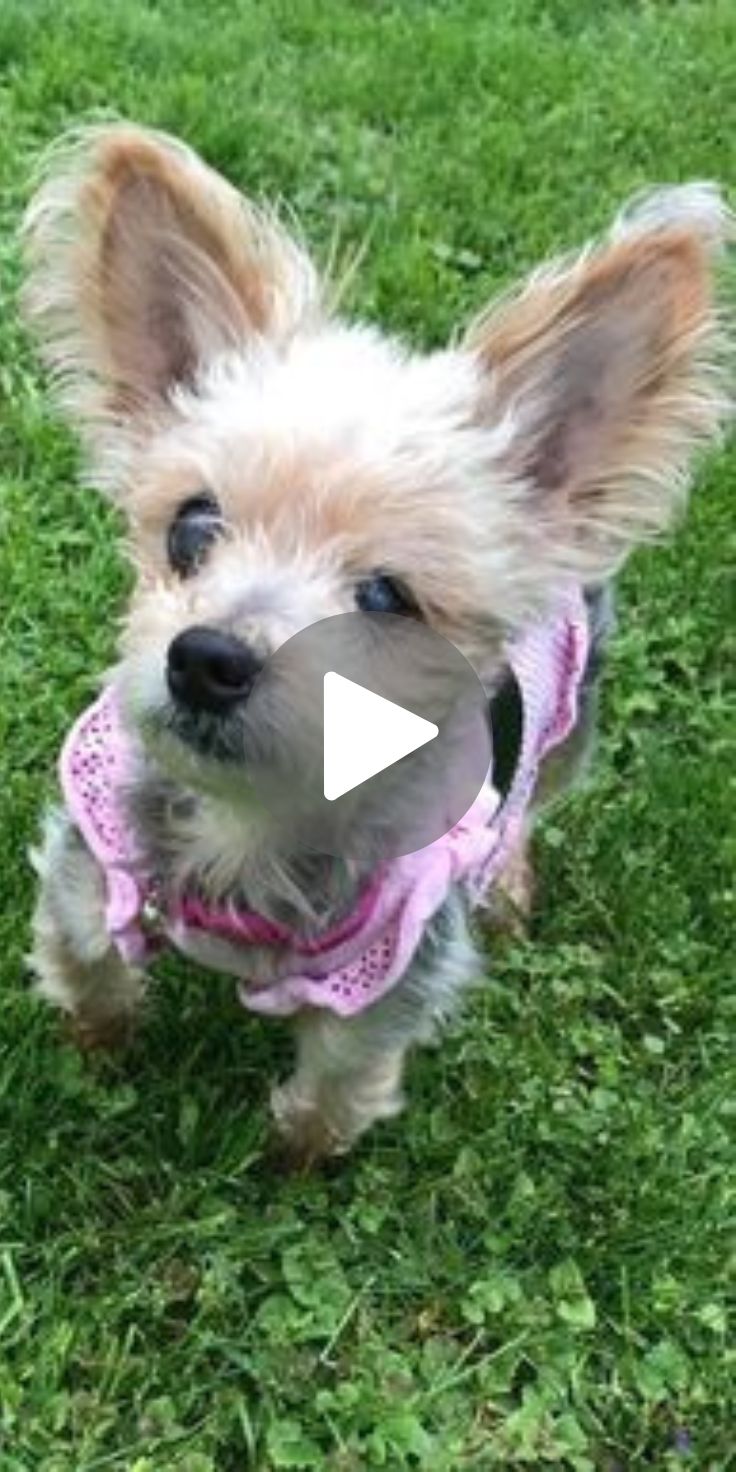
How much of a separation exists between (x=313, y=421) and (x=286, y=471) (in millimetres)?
85

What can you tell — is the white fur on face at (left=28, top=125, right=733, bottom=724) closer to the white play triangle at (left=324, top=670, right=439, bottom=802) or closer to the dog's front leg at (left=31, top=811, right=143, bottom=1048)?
the white play triangle at (left=324, top=670, right=439, bottom=802)

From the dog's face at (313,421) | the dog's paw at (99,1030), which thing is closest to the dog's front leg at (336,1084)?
the dog's paw at (99,1030)

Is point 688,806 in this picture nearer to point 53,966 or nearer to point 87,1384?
point 53,966

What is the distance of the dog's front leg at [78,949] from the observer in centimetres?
298

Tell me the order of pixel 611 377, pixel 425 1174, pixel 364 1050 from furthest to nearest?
pixel 425 1174
pixel 364 1050
pixel 611 377

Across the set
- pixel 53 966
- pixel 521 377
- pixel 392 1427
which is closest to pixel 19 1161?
pixel 53 966

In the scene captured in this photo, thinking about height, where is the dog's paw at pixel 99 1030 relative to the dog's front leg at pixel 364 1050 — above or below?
below

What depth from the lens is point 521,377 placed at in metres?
2.62

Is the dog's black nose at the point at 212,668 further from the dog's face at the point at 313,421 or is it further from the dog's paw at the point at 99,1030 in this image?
the dog's paw at the point at 99,1030

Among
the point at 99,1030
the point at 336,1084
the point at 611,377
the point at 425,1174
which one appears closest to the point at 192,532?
the point at 611,377

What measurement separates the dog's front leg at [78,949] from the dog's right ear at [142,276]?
59 centimetres

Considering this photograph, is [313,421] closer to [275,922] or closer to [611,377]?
[611,377]

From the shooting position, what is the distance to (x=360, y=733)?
2428 millimetres

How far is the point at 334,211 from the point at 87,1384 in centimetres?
295
